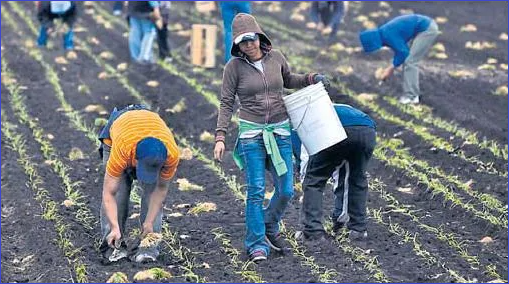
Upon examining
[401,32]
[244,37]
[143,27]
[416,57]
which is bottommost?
[143,27]

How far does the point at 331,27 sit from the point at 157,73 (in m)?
3.58

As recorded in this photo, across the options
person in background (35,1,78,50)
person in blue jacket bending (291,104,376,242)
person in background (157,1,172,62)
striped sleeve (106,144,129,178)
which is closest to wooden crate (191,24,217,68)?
person in background (157,1,172,62)

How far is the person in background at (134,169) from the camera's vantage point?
6027 millimetres

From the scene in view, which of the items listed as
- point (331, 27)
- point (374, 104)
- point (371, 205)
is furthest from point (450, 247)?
point (331, 27)

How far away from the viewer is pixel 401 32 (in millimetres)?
10961

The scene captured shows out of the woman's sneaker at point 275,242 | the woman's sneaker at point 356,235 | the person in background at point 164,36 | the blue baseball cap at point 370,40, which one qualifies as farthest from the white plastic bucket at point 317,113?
the person in background at point 164,36

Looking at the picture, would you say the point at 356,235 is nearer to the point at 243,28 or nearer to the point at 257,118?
the point at 257,118

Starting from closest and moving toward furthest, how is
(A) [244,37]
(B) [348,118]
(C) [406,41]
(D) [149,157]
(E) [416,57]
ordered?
(D) [149,157] < (A) [244,37] < (B) [348,118] < (C) [406,41] < (E) [416,57]

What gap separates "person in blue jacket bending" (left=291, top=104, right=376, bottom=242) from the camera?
6680 millimetres

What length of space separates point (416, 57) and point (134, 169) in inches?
231

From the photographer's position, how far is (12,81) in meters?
13.0

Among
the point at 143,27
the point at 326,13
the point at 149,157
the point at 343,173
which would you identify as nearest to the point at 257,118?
the point at 149,157

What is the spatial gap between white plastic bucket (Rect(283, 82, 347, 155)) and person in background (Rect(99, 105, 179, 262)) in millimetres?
835

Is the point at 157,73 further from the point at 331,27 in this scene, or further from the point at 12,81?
the point at 331,27
